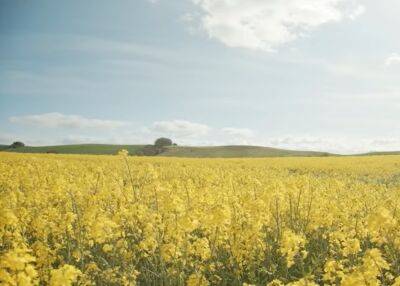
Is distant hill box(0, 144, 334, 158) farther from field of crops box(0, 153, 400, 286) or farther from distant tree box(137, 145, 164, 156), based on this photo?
field of crops box(0, 153, 400, 286)

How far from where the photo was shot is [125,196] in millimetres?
8930

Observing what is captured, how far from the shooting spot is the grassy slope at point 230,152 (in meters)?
73.6

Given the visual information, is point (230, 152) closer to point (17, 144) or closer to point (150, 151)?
point (150, 151)

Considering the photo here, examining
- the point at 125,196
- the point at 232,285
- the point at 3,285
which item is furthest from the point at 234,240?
the point at 3,285

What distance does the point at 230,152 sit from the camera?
76.6 m

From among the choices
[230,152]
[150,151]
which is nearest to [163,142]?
[150,151]

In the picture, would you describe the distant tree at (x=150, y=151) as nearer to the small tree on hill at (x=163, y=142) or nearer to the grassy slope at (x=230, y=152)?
the small tree on hill at (x=163, y=142)

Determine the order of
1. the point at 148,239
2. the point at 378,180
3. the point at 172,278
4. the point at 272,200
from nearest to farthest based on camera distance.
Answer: the point at 172,278
the point at 148,239
the point at 272,200
the point at 378,180

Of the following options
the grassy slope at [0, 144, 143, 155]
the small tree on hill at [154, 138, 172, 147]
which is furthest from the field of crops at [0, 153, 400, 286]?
the small tree on hill at [154, 138, 172, 147]

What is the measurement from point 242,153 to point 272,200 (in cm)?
6737

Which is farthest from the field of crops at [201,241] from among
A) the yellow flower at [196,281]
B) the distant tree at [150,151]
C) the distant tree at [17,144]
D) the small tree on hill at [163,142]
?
the distant tree at [17,144]

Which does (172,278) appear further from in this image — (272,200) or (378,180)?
(378,180)

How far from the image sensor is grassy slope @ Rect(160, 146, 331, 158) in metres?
73.6

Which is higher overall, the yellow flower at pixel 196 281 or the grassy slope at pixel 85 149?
the grassy slope at pixel 85 149
